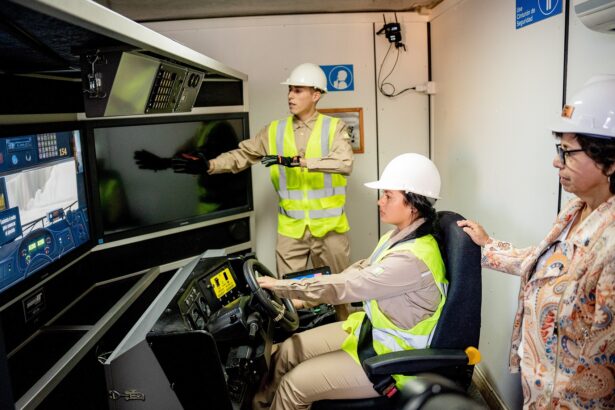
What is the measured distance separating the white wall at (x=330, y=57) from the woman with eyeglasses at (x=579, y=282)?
218 cm

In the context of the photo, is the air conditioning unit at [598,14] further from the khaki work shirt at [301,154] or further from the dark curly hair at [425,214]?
the khaki work shirt at [301,154]

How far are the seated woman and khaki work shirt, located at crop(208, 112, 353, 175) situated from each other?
3.20 ft

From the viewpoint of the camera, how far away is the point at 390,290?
5.53 ft

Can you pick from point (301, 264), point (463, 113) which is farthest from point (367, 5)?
point (301, 264)

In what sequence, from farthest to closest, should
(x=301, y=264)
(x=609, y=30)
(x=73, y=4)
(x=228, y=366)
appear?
1. (x=301, y=264)
2. (x=228, y=366)
3. (x=609, y=30)
4. (x=73, y=4)

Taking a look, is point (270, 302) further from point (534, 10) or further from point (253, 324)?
point (534, 10)

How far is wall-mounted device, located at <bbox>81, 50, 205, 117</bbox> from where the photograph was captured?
1.70 metres

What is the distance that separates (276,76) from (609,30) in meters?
2.38

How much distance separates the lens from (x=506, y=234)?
88.9 inches

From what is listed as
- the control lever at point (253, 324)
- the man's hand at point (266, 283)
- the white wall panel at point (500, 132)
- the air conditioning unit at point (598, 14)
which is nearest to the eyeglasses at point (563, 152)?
the air conditioning unit at point (598, 14)

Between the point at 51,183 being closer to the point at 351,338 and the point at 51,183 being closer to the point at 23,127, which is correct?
the point at 23,127

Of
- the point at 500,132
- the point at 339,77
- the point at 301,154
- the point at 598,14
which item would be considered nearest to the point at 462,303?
the point at 598,14

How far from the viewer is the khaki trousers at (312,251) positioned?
3107mm

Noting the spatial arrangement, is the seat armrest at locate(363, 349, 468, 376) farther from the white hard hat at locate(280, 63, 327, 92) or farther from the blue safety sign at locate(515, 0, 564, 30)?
the white hard hat at locate(280, 63, 327, 92)
